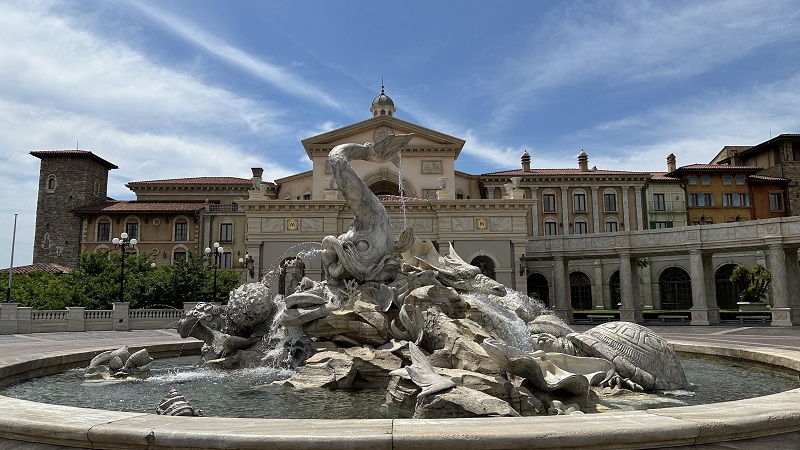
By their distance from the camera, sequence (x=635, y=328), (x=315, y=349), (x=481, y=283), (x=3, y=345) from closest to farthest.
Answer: (x=635, y=328), (x=315, y=349), (x=481, y=283), (x=3, y=345)

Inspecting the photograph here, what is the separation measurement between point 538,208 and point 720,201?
18386 millimetres

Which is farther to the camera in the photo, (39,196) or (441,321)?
(39,196)

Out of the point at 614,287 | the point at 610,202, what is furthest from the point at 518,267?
the point at 610,202

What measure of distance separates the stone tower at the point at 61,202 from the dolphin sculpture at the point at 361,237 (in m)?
49.9

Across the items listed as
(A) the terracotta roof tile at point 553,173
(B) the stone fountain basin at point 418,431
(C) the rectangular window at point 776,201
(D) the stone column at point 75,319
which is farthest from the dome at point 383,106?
(B) the stone fountain basin at point 418,431

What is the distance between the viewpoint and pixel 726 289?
148 feet

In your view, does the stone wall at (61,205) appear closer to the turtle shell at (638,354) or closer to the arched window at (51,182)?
the arched window at (51,182)

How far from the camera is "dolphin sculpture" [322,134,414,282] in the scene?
37.7 feet

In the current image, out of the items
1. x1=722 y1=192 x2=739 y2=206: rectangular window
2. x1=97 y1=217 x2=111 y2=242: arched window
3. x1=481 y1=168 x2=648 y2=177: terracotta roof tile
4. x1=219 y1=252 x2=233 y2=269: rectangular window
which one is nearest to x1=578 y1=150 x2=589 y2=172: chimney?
x1=481 y1=168 x2=648 y2=177: terracotta roof tile

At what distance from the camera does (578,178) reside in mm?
53781

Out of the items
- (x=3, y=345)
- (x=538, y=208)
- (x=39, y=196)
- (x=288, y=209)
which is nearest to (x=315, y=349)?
(x=3, y=345)

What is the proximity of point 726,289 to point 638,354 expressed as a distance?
43.9m

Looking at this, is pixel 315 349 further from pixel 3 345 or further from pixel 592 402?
pixel 3 345

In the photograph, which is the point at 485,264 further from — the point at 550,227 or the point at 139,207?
the point at 139,207
